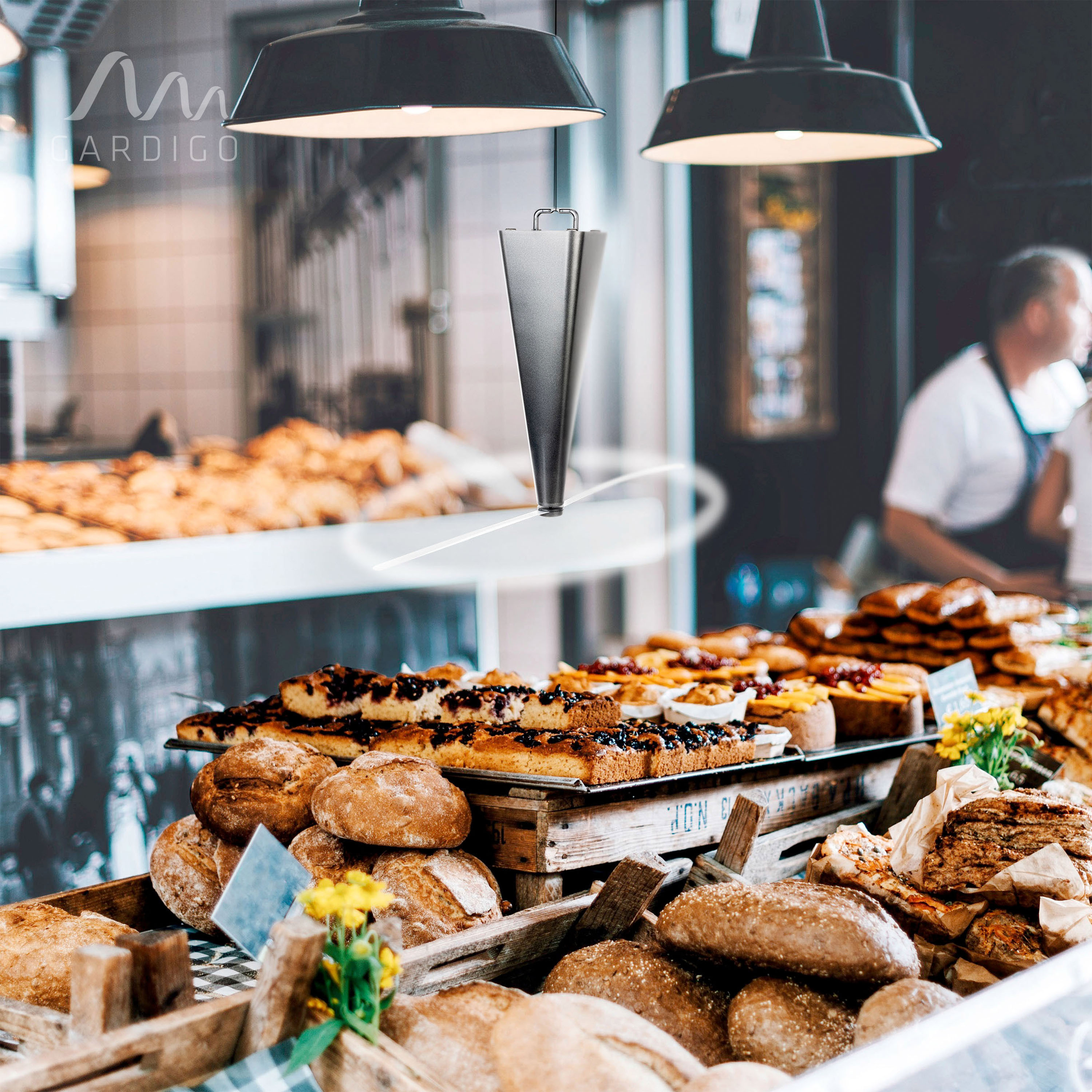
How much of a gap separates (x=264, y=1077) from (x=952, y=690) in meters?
1.65

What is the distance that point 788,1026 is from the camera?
132 cm

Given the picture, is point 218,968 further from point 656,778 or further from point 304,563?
point 304,563

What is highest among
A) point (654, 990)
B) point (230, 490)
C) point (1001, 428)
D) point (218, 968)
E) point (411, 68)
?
point (411, 68)

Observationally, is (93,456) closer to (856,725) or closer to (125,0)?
(125,0)

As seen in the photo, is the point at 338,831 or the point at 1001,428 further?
the point at 1001,428

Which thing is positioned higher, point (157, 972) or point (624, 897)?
point (157, 972)

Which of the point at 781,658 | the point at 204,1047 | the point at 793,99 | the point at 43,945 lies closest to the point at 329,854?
the point at 43,945

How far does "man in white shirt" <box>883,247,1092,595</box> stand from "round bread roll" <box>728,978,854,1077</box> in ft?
14.8

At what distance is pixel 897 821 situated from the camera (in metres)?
2.20

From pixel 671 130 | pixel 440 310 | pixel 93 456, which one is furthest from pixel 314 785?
pixel 440 310

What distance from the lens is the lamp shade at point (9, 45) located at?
331 centimetres

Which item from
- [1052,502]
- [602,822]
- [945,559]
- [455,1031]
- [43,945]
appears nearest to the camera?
[455,1031]

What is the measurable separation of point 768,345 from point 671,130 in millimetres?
3781

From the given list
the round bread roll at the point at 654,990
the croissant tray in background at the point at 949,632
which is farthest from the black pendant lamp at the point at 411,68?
the croissant tray in background at the point at 949,632
